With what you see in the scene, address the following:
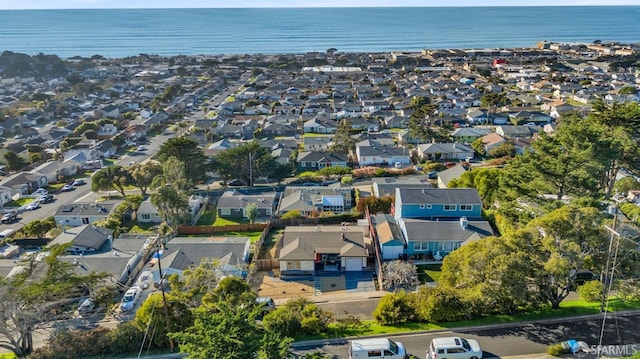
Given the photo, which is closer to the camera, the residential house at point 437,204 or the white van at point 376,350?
the white van at point 376,350

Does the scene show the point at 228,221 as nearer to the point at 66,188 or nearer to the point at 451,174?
the point at 66,188

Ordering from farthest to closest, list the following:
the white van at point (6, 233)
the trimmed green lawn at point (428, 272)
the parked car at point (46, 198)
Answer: the parked car at point (46, 198)
the white van at point (6, 233)
the trimmed green lawn at point (428, 272)

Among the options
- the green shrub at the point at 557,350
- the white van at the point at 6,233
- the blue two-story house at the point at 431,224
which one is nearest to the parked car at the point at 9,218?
the white van at the point at 6,233

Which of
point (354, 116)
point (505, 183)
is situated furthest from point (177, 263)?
point (354, 116)

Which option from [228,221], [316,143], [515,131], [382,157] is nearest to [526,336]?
[228,221]

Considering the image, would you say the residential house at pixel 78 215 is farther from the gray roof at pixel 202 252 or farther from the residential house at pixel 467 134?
the residential house at pixel 467 134

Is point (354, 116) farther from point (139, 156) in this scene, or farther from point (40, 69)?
point (40, 69)

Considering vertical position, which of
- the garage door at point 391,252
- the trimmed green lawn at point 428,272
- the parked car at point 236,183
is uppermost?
the parked car at point 236,183
